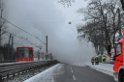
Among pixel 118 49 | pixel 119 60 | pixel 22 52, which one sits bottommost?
pixel 119 60

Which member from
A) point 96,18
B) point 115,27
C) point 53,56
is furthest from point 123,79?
point 53,56

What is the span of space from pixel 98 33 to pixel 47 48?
27.2m

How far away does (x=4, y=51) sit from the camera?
84.4 metres

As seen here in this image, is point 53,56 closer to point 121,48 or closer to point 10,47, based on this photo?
point 10,47

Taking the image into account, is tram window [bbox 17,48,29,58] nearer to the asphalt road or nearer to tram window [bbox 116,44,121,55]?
the asphalt road

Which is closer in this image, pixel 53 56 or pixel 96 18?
pixel 96 18

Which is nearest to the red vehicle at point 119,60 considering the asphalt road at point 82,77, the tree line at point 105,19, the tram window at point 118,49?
the tram window at point 118,49

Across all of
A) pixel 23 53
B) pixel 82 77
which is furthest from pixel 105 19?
pixel 82 77

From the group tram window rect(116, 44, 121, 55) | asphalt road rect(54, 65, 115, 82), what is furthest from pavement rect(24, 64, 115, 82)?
tram window rect(116, 44, 121, 55)

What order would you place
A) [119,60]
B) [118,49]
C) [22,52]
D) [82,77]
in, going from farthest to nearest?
[22,52] < [82,77] < [118,49] < [119,60]

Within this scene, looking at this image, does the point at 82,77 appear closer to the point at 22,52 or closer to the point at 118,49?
the point at 118,49

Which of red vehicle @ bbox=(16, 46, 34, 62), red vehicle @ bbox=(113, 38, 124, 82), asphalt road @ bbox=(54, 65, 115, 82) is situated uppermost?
red vehicle @ bbox=(16, 46, 34, 62)

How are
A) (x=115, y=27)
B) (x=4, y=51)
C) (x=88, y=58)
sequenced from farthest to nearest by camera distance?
(x=88, y=58), (x=4, y=51), (x=115, y=27)

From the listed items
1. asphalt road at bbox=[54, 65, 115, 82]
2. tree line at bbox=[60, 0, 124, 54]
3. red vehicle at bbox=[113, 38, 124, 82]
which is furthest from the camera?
tree line at bbox=[60, 0, 124, 54]
